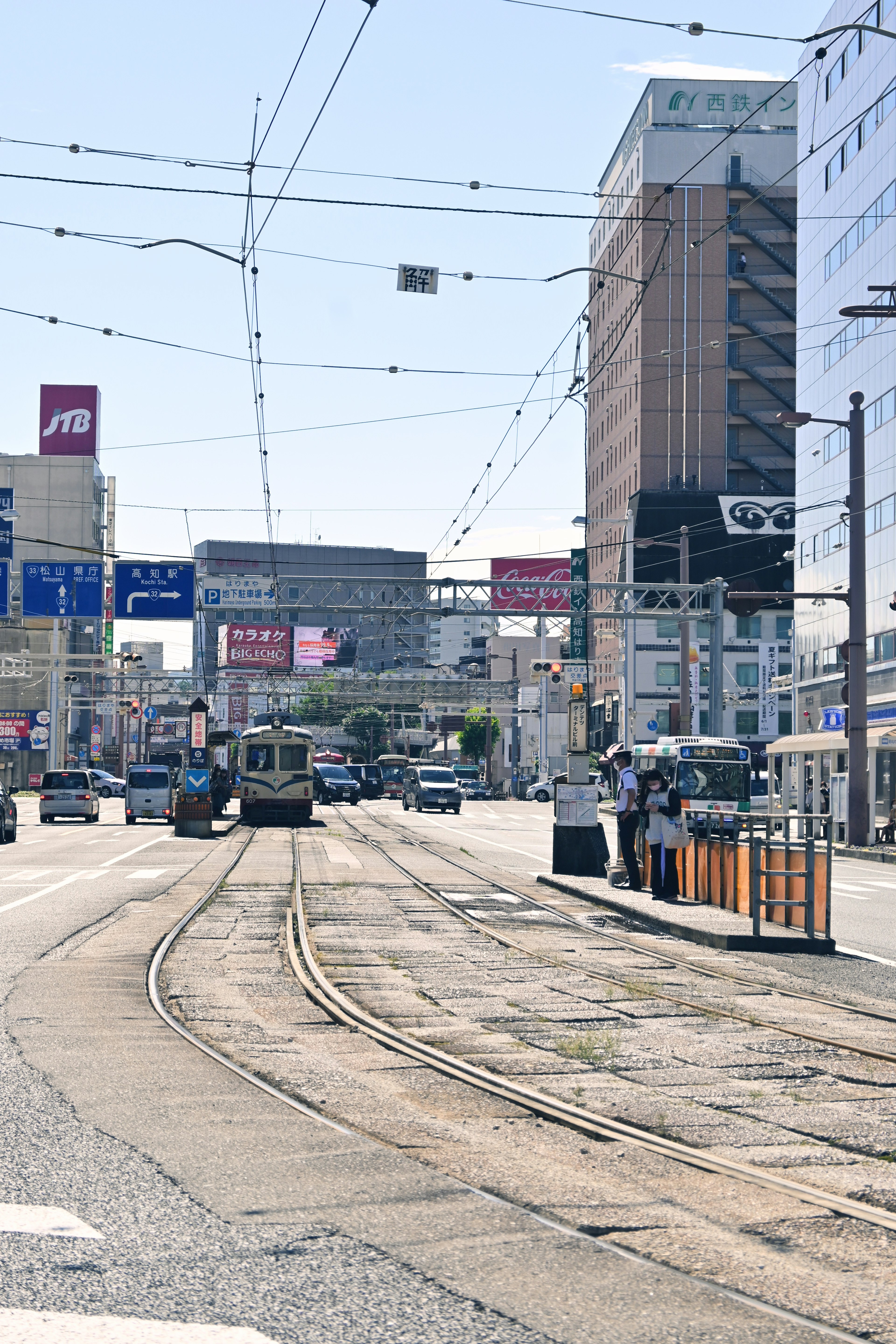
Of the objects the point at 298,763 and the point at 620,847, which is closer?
the point at 620,847

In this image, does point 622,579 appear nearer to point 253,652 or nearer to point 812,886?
point 253,652

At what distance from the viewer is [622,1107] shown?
7754mm

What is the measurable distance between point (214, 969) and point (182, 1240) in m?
8.02

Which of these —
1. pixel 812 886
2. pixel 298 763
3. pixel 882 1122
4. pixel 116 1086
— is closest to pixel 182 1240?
pixel 116 1086

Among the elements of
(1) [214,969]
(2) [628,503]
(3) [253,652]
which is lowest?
(1) [214,969]

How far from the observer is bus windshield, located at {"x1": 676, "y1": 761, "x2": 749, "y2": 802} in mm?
42438

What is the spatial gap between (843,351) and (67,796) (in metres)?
31.9

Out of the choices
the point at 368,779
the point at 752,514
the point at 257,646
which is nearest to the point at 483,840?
the point at 368,779

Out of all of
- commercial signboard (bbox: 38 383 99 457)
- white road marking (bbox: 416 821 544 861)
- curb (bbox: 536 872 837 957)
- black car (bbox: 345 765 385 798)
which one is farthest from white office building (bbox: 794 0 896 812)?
commercial signboard (bbox: 38 383 99 457)

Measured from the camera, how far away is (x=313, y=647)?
11006 centimetres

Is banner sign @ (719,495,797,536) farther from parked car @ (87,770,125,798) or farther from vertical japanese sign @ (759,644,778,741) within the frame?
parked car @ (87,770,125,798)

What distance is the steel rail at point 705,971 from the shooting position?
37.3ft

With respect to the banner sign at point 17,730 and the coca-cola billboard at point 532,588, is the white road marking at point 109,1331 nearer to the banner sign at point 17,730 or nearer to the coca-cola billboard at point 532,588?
the coca-cola billboard at point 532,588

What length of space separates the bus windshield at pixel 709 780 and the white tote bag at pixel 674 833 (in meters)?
22.5
